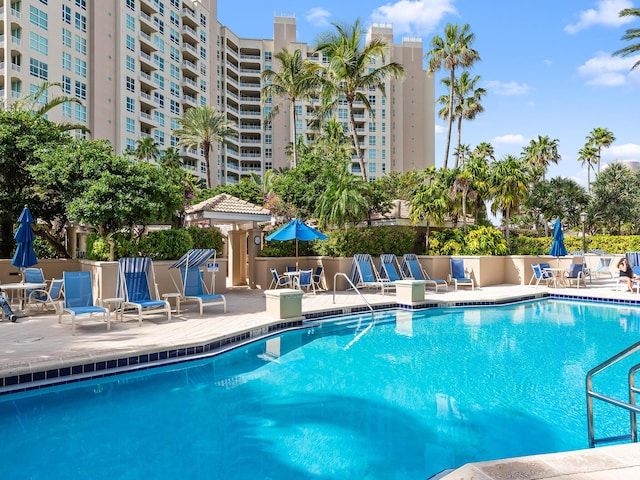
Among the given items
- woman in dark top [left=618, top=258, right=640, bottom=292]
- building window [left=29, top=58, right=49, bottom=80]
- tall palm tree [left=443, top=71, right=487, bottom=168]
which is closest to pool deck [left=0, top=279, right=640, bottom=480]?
woman in dark top [left=618, top=258, right=640, bottom=292]

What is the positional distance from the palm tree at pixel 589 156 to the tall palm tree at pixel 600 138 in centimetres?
34

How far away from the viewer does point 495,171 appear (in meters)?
20.9

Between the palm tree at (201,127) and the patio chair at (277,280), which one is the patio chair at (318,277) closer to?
the patio chair at (277,280)

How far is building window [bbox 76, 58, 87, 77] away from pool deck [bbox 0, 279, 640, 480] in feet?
112

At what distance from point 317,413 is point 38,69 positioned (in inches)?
1540

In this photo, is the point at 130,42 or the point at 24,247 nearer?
Result: the point at 24,247

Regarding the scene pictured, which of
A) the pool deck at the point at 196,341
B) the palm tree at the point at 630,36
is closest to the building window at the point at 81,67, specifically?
the pool deck at the point at 196,341

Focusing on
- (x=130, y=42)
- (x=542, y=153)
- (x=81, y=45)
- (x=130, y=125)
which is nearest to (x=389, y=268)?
(x=542, y=153)

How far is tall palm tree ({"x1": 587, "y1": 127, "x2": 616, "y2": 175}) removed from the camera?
46.6m

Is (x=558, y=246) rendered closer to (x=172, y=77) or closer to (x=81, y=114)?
(x=81, y=114)

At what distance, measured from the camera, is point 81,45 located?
38.3 meters

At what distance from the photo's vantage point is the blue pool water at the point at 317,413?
4098 mm

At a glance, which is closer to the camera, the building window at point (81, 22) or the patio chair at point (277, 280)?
the patio chair at point (277, 280)

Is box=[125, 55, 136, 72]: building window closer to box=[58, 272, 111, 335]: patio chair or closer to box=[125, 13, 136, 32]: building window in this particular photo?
box=[125, 13, 136, 32]: building window
